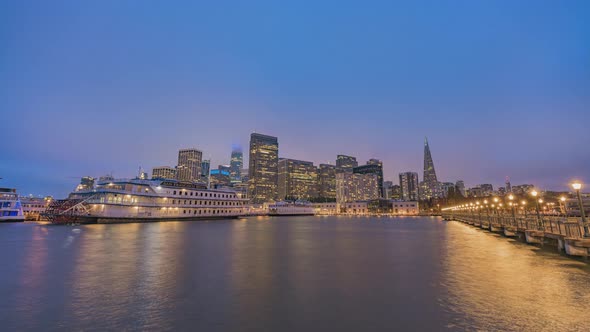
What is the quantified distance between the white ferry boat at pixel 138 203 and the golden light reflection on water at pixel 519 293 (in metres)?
76.3

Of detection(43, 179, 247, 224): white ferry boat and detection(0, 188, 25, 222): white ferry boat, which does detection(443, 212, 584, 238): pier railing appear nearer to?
detection(43, 179, 247, 224): white ferry boat

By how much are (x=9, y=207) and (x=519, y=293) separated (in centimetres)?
11887

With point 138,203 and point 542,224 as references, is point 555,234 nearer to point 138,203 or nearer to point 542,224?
point 542,224

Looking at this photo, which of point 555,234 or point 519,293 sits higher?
point 555,234

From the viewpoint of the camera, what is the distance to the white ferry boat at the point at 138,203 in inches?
2709

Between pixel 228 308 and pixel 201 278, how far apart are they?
5.52m

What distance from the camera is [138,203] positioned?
77188 millimetres

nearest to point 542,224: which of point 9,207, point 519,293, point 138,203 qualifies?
point 519,293

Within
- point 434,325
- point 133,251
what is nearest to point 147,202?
point 133,251

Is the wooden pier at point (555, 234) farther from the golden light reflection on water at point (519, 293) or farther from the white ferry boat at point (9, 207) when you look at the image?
the white ferry boat at point (9, 207)

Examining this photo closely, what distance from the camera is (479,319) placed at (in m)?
9.44

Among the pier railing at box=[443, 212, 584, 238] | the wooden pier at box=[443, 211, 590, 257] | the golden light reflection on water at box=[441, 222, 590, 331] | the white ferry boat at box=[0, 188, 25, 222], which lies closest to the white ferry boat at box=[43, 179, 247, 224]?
the white ferry boat at box=[0, 188, 25, 222]

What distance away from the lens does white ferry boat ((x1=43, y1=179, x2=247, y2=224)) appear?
6881cm

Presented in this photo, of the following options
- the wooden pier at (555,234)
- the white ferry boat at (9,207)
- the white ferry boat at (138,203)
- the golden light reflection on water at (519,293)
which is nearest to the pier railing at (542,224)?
the wooden pier at (555,234)
